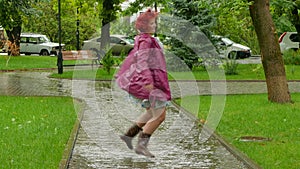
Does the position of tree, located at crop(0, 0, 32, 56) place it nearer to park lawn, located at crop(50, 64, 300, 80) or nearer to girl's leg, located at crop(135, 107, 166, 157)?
park lawn, located at crop(50, 64, 300, 80)

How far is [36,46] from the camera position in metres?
45.7

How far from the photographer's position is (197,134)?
986 cm

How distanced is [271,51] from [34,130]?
6.34 meters

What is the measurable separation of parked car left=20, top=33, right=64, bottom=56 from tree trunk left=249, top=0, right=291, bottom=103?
109 ft

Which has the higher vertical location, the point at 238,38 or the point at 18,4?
the point at 18,4

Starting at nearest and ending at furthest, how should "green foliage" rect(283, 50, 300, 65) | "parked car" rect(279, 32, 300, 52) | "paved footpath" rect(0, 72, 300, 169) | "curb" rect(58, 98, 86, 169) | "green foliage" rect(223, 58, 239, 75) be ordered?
1. "curb" rect(58, 98, 86, 169)
2. "paved footpath" rect(0, 72, 300, 169)
3. "green foliage" rect(223, 58, 239, 75)
4. "green foliage" rect(283, 50, 300, 65)
5. "parked car" rect(279, 32, 300, 52)

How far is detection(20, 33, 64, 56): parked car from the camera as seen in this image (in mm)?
45531

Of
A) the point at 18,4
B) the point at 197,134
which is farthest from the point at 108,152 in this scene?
the point at 18,4

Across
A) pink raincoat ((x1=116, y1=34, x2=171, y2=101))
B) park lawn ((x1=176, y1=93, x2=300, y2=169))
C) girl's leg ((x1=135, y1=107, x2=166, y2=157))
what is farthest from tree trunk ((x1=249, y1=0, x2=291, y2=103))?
pink raincoat ((x1=116, y1=34, x2=171, y2=101))

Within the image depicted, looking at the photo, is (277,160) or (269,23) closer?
(277,160)

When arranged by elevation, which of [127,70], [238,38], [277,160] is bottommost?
[238,38]

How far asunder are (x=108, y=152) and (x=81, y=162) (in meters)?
0.83

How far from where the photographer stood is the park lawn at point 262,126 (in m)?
7.78

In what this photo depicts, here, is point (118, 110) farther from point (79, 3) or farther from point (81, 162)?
point (79, 3)
